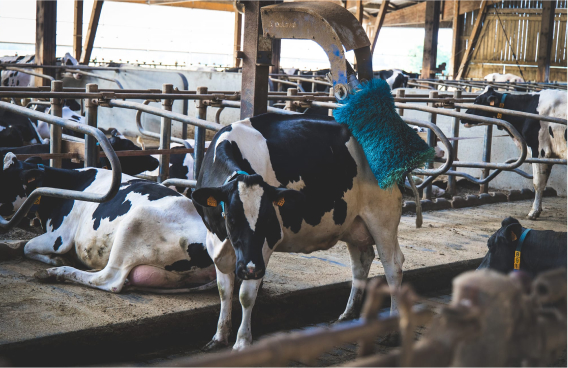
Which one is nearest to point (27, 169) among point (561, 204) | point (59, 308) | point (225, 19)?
point (59, 308)

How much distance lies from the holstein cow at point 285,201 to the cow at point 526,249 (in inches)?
22.4

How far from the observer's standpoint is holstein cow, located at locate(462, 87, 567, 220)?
7.71 m

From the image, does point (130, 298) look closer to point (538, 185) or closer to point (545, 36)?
point (538, 185)

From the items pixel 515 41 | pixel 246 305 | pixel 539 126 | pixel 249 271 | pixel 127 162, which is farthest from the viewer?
pixel 515 41

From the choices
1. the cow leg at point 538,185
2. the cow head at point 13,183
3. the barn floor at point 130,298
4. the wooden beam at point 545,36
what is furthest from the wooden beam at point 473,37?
the cow head at point 13,183

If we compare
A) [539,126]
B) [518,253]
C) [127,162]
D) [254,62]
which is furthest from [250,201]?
[539,126]

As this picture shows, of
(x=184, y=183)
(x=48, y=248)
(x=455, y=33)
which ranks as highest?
(x=455, y=33)

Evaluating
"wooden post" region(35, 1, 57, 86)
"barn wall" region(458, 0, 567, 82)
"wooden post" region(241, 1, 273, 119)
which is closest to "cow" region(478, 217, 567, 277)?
"wooden post" region(241, 1, 273, 119)

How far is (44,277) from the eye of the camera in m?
3.97

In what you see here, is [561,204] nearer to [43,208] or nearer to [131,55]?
[43,208]

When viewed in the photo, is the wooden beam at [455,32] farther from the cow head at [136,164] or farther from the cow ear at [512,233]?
the cow ear at [512,233]

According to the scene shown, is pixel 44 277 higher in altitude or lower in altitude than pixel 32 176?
lower

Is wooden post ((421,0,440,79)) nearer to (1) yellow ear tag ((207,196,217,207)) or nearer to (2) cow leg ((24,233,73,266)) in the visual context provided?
(2) cow leg ((24,233,73,266))

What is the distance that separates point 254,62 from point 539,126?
494 centimetres
